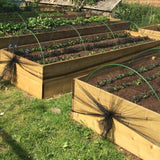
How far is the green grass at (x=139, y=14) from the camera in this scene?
10586mm

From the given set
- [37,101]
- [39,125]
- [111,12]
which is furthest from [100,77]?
[111,12]

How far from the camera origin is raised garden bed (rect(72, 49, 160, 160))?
3.01 meters

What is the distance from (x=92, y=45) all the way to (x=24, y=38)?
68.1 inches

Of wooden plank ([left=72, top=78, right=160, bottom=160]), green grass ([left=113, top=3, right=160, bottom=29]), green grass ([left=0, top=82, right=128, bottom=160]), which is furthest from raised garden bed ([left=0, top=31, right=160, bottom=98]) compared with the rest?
green grass ([left=113, top=3, right=160, bottom=29])

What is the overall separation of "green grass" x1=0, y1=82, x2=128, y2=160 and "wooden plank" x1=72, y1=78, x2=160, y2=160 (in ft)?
0.51

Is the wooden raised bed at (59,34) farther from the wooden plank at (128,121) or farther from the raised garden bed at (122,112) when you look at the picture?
the wooden plank at (128,121)

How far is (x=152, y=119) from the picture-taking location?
2.95 meters

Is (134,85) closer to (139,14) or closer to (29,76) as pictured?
(29,76)

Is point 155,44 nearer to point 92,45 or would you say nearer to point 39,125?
point 92,45

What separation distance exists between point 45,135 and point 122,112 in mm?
1116

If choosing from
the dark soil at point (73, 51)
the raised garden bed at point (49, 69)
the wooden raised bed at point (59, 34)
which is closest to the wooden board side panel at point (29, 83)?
the raised garden bed at point (49, 69)

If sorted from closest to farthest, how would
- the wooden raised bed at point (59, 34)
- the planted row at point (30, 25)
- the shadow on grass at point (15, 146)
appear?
the shadow on grass at point (15, 146) < the wooden raised bed at point (59, 34) < the planted row at point (30, 25)

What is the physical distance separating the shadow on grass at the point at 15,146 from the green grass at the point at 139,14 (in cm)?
818

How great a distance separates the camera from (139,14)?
454 inches
